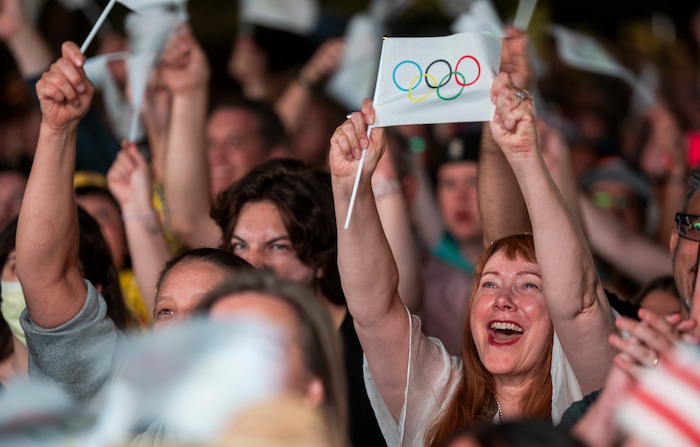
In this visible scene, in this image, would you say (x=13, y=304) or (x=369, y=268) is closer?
(x=369, y=268)

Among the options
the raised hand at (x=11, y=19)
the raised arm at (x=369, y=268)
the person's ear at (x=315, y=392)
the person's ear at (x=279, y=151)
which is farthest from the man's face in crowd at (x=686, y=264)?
the raised hand at (x=11, y=19)

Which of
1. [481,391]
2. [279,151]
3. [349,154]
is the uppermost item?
[349,154]

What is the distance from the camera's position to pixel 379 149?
3.17m

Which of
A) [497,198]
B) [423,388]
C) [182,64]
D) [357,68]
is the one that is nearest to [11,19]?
[182,64]

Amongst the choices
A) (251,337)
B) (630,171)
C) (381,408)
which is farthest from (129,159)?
(630,171)

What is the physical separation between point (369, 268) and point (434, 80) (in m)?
0.58

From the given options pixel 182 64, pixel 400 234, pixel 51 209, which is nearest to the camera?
pixel 51 209

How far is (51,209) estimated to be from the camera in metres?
3.13

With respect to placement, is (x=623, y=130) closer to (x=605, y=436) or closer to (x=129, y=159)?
(x=129, y=159)

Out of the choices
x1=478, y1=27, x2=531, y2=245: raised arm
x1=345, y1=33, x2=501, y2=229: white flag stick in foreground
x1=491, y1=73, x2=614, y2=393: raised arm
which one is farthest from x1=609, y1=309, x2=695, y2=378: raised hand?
x1=478, y1=27, x2=531, y2=245: raised arm

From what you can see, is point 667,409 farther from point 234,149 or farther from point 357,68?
point 357,68

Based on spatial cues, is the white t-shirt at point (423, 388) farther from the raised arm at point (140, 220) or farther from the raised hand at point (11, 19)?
the raised hand at point (11, 19)

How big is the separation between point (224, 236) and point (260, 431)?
196cm

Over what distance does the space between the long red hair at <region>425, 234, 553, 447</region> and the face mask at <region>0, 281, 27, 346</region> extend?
1351mm
